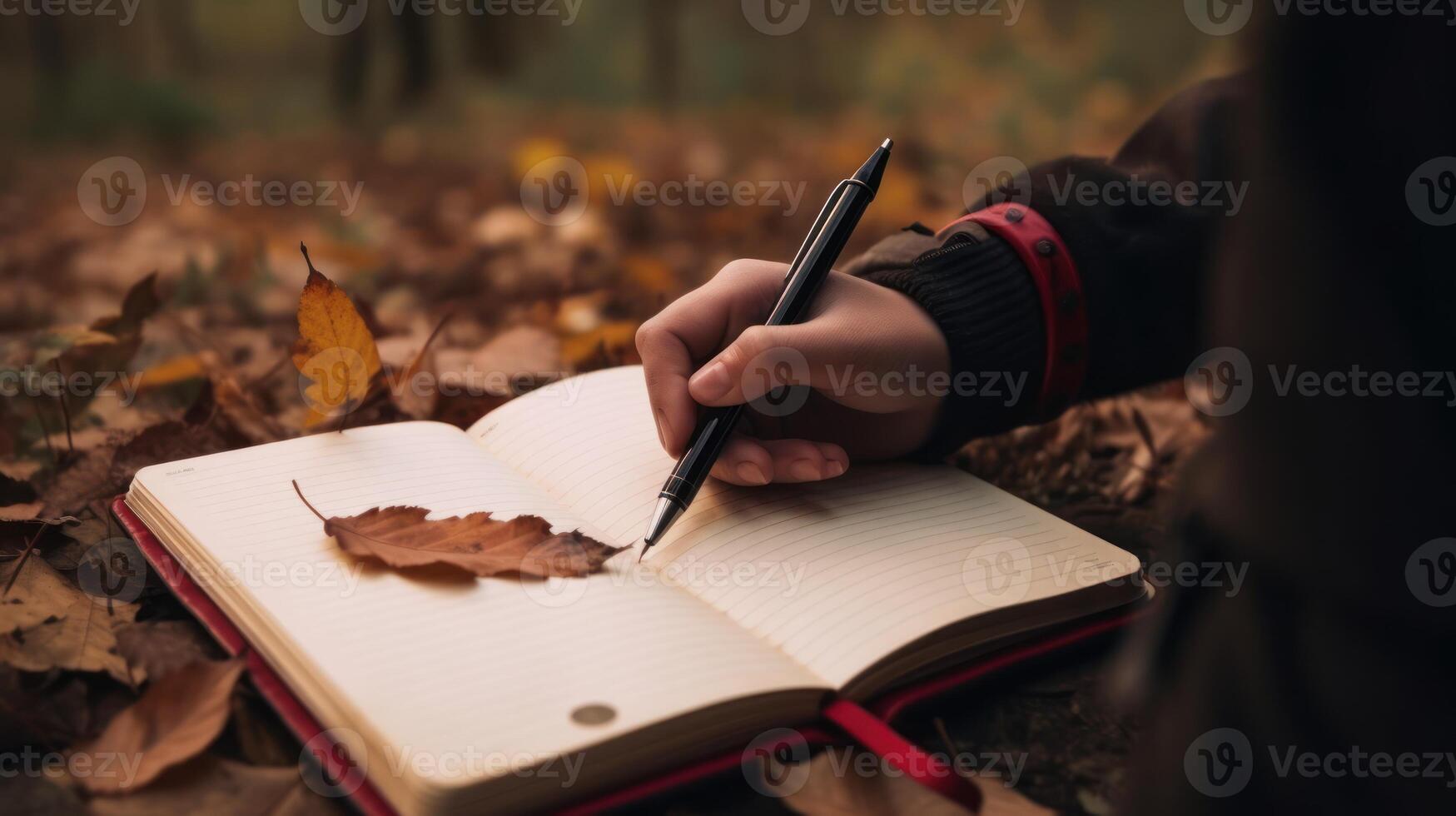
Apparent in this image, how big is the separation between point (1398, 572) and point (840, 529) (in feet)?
1.69

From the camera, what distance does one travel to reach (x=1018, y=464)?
1.21m

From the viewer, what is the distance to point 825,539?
0.86 meters

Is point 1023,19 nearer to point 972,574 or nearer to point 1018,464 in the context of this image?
point 1018,464

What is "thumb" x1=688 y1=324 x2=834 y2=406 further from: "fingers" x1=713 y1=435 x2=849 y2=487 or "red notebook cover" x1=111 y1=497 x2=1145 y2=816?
"red notebook cover" x1=111 y1=497 x2=1145 y2=816

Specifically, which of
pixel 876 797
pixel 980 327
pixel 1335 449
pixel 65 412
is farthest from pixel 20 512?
pixel 1335 449

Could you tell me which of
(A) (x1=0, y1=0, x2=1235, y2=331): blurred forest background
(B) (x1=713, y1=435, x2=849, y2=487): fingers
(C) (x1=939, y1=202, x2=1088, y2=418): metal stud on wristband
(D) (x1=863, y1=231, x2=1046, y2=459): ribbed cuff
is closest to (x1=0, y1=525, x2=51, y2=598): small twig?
(B) (x1=713, y1=435, x2=849, y2=487): fingers

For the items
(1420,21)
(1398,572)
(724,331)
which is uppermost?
(1420,21)

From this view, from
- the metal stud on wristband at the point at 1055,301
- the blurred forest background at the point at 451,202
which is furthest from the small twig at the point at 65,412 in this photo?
the metal stud on wristband at the point at 1055,301

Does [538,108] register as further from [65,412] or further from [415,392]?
[65,412]

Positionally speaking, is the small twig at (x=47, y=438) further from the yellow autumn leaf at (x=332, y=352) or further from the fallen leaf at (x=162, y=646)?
the fallen leaf at (x=162, y=646)

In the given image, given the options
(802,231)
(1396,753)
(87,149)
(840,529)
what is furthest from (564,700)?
(87,149)

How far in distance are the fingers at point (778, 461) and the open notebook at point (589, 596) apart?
0.02 metres

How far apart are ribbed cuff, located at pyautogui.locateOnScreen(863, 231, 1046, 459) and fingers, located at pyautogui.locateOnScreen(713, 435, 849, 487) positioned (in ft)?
0.47

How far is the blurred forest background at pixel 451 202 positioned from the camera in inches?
36.4
